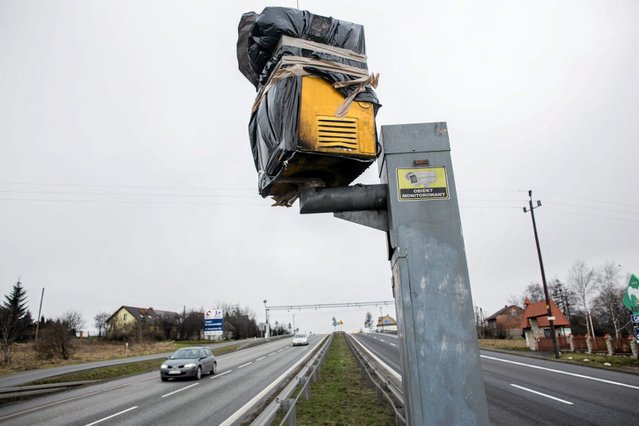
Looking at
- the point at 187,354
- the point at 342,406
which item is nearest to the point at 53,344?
the point at 187,354

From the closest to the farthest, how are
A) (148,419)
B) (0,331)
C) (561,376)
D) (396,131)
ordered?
1. (396,131)
2. (148,419)
3. (561,376)
4. (0,331)

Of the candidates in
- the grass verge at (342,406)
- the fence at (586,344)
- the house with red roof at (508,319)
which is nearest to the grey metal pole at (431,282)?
the grass verge at (342,406)

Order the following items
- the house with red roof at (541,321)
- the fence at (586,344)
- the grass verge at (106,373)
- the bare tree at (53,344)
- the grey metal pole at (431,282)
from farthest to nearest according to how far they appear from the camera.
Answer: the house with red roof at (541,321), the bare tree at (53,344), the fence at (586,344), the grass verge at (106,373), the grey metal pole at (431,282)

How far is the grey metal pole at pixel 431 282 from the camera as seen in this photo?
253 centimetres

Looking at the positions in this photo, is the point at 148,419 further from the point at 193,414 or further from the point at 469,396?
the point at 469,396

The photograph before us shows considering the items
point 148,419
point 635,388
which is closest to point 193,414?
point 148,419

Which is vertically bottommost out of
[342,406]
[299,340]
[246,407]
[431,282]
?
[299,340]

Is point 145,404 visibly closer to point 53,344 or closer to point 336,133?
point 336,133

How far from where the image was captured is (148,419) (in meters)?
8.53

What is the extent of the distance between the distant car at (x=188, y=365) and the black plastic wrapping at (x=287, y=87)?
14441 mm

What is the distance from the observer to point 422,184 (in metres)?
2.91

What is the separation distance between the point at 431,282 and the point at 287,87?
68.4 inches

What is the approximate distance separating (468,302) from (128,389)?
14782mm

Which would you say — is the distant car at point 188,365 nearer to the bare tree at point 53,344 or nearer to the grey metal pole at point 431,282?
the grey metal pole at point 431,282
